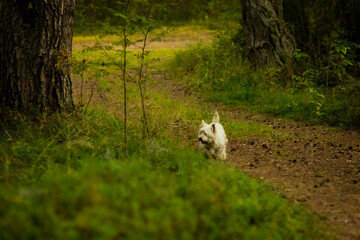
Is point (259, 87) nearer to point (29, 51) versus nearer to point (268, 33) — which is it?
point (268, 33)

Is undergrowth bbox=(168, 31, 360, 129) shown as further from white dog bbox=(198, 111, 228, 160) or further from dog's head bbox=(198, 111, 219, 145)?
dog's head bbox=(198, 111, 219, 145)

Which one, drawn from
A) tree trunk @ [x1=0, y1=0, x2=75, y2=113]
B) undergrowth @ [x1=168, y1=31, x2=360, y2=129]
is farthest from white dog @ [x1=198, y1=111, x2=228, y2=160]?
undergrowth @ [x1=168, y1=31, x2=360, y2=129]

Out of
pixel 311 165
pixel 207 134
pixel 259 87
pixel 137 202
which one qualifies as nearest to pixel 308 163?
pixel 311 165

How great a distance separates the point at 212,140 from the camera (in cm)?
568

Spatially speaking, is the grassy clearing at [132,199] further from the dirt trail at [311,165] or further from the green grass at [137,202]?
the dirt trail at [311,165]

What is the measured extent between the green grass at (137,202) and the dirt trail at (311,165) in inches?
17.6

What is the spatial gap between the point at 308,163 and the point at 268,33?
19.2 feet

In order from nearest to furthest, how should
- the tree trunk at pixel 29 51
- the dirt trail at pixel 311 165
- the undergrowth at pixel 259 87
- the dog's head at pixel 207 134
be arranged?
the dirt trail at pixel 311 165
the dog's head at pixel 207 134
the tree trunk at pixel 29 51
the undergrowth at pixel 259 87

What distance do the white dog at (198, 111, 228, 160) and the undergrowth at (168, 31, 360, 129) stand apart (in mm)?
3058

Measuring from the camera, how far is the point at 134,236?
106 inches

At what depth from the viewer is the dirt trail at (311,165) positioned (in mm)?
4312

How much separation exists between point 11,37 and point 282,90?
6.69 m

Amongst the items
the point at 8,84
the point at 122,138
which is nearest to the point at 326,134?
the point at 122,138

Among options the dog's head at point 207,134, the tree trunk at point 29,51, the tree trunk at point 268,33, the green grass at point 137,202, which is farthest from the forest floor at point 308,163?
the tree trunk at point 268,33
